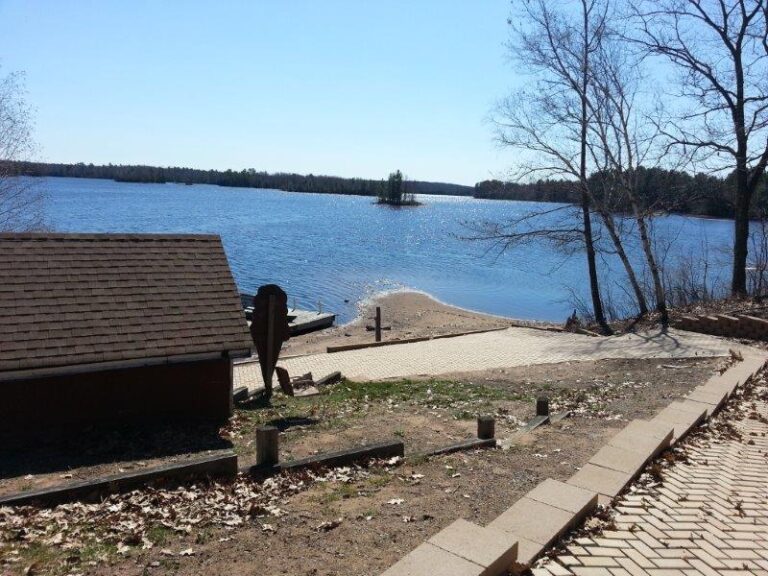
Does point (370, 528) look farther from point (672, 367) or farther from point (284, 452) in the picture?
point (672, 367)

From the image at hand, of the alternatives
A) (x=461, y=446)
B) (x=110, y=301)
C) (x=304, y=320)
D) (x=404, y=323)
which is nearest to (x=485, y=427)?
(x=461, y=446)

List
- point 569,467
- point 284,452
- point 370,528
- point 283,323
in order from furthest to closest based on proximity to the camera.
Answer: point 283,323 → point 284,452 → point 569,467 → point 370,528

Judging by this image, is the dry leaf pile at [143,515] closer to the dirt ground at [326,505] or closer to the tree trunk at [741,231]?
the dirt ground at [326,505]

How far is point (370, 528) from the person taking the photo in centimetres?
573

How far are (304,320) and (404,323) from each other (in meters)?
6.06

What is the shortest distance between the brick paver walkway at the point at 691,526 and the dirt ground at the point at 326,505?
108cm

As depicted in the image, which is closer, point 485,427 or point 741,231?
point 485,427

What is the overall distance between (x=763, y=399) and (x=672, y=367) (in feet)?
11.0

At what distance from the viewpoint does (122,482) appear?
693 cm

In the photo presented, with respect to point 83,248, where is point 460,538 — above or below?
below

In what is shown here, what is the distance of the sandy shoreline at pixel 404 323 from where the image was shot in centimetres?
3088

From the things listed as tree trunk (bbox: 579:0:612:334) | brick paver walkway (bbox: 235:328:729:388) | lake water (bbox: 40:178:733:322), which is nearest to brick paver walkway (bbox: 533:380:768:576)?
brick paver walkway (bbox: 235:328:729:388)

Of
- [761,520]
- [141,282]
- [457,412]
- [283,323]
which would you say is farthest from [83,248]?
[761,520]

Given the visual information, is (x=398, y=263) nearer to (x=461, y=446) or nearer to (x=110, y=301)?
(x=110, y=301)
